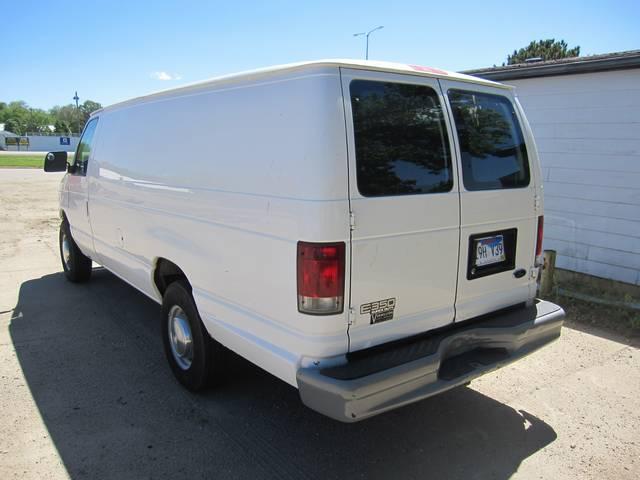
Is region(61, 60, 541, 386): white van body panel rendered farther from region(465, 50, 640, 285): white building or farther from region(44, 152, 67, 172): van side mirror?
region(465, 50, 640, 285): white building

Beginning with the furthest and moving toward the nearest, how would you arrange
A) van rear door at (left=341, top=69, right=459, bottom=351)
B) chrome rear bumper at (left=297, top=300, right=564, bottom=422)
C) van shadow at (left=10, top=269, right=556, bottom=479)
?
1. van shadow at (left=10, top=269, right=556, bottom=479)
2. van rear door at (left=341, top=69, right=459, bottom=351)
3. chrome rear bumper at (left=297, top=300, right=564, bottom=422)

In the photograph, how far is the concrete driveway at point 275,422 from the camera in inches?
117

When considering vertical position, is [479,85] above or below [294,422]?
above

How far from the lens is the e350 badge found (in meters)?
2.68

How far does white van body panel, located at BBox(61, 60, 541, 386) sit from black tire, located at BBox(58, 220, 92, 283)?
3.16 m

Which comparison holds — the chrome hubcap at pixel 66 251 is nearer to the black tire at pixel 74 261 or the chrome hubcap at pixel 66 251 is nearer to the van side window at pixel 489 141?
the black tire at pixel 74 261

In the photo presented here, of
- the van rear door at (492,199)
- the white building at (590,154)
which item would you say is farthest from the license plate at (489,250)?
the white building at (590,154)

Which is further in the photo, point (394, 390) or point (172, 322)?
point (172, 322)

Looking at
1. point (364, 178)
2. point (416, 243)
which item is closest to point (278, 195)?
point (364, 178)

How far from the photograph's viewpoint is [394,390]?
2.56m

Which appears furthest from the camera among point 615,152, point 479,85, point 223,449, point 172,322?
point 615,152

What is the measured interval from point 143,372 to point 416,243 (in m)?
2.69

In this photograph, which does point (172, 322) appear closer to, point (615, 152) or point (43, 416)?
point (43, 416)

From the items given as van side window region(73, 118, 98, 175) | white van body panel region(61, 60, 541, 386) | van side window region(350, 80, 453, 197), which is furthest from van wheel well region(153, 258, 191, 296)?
van side window region(73, 118, 98, 175)
